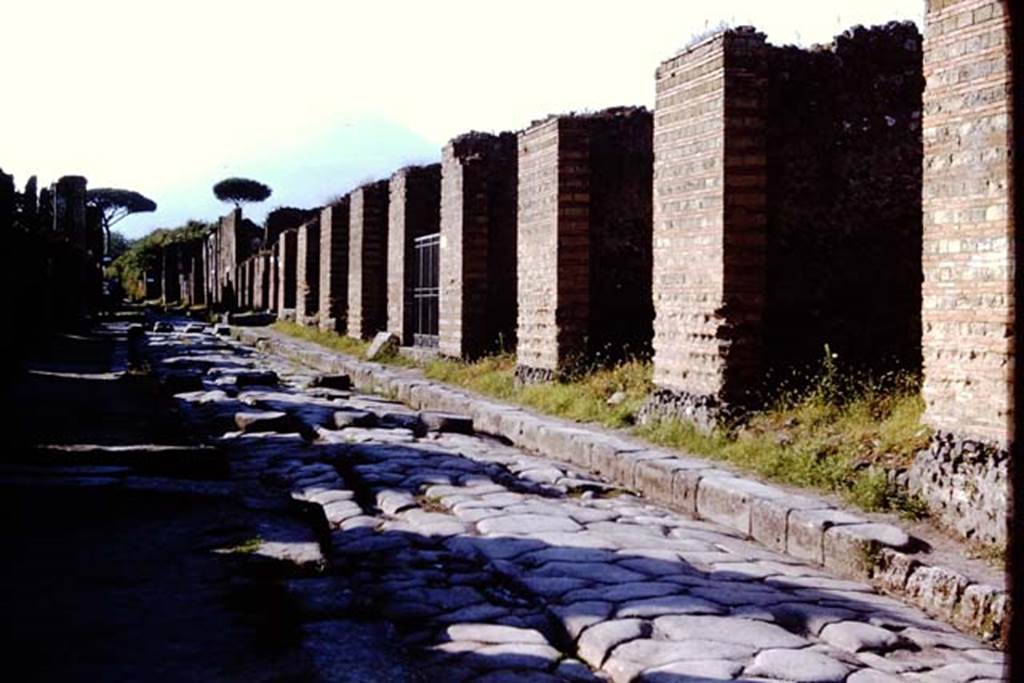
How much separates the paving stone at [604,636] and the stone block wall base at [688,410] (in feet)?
10.9

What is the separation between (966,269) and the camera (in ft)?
14.4

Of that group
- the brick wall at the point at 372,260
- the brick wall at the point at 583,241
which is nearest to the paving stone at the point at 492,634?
the brick wall at the point at 583,241

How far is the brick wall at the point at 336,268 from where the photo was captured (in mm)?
19016

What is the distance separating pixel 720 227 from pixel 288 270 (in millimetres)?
20191

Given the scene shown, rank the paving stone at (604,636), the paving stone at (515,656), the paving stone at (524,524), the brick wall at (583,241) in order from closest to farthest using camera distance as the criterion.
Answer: the paving stone at (515,656)
the paving stone at (604,636)
the paving stone at (524,524)
the brick wall at (583,241)

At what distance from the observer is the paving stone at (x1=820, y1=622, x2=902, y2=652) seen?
3146mm

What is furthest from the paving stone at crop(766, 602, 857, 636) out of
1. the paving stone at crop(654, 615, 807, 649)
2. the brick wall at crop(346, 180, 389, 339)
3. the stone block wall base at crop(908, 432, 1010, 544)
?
the brick wall at crop(346, 180, 389, 339)

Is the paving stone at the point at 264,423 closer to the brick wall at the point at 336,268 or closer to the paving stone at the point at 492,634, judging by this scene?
the paving stone at the point at 492,634

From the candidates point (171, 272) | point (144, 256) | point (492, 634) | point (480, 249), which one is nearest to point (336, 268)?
point (480, 249)

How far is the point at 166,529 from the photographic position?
13.0 feet

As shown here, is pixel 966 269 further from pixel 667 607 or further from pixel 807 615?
pixel 667 607

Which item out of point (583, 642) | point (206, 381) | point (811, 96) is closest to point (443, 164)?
point (206, 381)

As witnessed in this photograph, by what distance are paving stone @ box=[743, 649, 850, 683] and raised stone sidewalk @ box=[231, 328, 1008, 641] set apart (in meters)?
0.80

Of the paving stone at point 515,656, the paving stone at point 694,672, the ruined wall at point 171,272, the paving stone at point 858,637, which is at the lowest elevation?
the paving stone at point 858,637
